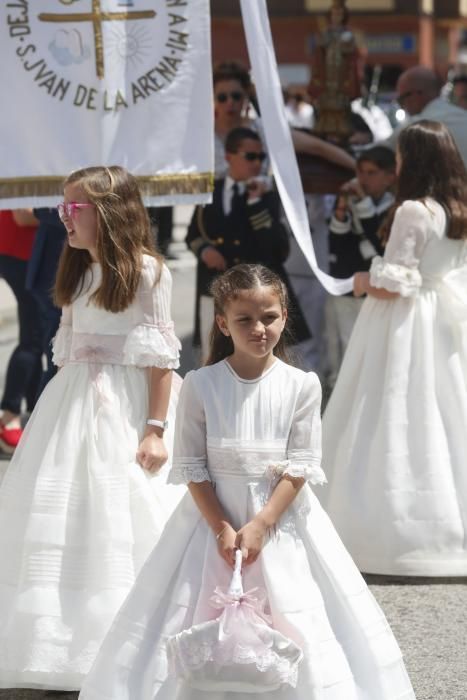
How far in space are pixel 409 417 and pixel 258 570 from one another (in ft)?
7.36

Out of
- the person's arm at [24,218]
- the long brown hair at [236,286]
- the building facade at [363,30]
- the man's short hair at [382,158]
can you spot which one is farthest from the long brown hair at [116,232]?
the building facade at [363,30]

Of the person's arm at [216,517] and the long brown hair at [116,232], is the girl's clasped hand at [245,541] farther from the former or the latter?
the long brown hair at [116,232]

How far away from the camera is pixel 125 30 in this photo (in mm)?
5805

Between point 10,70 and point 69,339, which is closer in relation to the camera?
point 69,339

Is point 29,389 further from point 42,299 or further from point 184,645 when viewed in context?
point 184,645

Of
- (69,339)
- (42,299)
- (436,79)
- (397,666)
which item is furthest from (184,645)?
(436,79)

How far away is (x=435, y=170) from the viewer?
18.9ft

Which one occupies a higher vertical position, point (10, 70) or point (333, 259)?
point (10, 70)

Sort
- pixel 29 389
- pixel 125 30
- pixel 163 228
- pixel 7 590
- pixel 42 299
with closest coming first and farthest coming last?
pixel 7 590, pixel 125 30, pixel 42 299, pixel 29 389, pixel 163 228

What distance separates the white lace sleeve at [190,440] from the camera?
371cm

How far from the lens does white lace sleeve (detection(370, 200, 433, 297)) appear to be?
569cm

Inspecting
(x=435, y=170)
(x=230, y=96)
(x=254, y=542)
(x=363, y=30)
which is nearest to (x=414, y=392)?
(x=435, y=170)

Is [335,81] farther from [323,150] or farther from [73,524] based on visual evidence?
[73,524]

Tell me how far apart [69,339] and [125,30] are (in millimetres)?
1725
